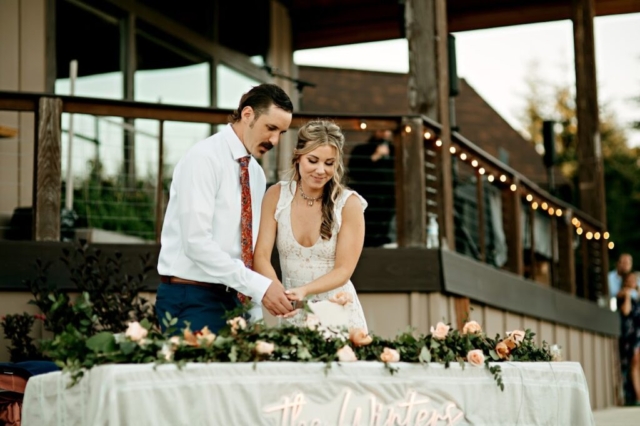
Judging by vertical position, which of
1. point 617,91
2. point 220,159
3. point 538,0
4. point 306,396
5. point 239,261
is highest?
point 617,91

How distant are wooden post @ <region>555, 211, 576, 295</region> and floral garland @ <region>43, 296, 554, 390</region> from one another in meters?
A: 7.34

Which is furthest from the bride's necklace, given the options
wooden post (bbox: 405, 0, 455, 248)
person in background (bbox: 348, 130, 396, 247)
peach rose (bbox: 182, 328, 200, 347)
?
person in background (bbox: 348, 130, 396, 247)

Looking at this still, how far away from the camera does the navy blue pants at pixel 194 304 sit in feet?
13.8

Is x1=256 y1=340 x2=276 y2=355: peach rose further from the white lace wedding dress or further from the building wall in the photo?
the building wall

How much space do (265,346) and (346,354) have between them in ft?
0.98

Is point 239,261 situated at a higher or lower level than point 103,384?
higher

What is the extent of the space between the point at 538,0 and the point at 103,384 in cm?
959

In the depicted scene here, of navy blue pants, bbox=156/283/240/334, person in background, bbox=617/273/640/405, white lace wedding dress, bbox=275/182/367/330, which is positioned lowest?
person in background, bbox=617/273/640/405

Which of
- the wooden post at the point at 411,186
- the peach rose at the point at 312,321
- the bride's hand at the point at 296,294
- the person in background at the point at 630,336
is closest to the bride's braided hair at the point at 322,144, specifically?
the bride's hand at the point at 296,294

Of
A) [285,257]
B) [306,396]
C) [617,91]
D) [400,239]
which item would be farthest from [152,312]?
[617,91]

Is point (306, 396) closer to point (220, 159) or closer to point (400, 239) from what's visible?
point (220, 159)

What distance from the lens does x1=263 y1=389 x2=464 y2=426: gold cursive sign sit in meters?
3.60

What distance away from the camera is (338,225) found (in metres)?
4.48

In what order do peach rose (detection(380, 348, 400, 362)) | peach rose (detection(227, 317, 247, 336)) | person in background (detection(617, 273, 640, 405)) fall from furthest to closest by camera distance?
person in background (detection(617, 273, 640, 405)) → peach rose (detection(380, 348, 400, 362)) → peach rose (detection(227, 317, 247, 336))
